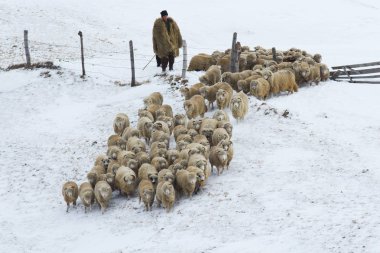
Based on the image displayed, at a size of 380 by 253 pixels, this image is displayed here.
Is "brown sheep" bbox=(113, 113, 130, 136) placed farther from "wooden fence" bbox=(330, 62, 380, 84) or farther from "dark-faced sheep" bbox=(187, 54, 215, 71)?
"wooden fence" bbox=(330, 62, 380, 84)

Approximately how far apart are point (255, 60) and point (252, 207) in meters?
9.68

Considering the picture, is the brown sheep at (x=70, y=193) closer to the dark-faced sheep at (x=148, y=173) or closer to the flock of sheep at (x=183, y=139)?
the flock of sheep at (x=183, y=139)

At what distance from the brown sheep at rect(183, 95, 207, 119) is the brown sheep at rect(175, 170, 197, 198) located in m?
4.11

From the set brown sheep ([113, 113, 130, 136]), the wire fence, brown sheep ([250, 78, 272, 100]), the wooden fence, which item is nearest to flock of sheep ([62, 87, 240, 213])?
brown sheep ([113, 113, 130, 136])

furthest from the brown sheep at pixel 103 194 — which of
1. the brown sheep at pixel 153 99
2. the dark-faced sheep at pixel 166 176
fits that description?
the brown sheep at pixel 153 99

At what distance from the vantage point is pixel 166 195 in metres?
10.4

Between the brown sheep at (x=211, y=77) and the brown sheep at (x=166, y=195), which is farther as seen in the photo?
the brown sheep at (x=211, y=77)

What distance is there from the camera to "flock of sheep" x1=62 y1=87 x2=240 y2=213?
1082 cm

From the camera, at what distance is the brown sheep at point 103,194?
11070mm

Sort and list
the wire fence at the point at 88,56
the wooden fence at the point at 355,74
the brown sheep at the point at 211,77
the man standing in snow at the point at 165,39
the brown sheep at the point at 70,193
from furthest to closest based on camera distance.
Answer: the wire fence at the point at 88,56 < the man standing in snow at the point at 165,39 < the wooden fence at the point at 355,74 < the brown sheep at the point at 211,77 < the brown sheep at the point at 70,193

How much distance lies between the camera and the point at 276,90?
54.2 ft

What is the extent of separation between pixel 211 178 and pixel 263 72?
583 centimetres

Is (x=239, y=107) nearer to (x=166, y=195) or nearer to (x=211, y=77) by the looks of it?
(x=211, y=77)

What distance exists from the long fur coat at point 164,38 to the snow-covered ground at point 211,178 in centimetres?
89
